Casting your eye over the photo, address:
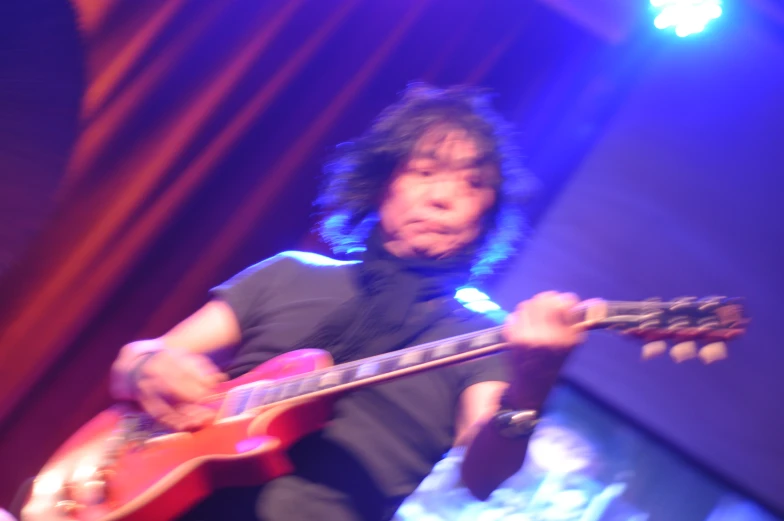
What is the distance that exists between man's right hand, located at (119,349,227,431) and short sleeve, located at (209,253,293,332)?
0.13m

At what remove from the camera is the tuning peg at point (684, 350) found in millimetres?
621

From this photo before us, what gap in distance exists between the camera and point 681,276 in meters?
1.30

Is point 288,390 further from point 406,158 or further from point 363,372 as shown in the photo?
point 406,158

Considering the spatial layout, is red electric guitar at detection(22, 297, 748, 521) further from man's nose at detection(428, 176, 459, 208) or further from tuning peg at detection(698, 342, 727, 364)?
man's nose at detection(428, 176, 459, 208)

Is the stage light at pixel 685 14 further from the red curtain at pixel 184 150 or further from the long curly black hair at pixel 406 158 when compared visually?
the long curly black hair at pixel 406 158

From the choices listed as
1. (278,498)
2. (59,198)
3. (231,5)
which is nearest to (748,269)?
(278,498)

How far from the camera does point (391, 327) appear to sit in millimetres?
802

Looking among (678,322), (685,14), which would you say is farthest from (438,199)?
(685,14)

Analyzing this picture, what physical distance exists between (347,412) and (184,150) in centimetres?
68

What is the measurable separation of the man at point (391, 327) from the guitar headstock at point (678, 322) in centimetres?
5

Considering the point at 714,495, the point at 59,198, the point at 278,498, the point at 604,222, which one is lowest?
the point at 714,495

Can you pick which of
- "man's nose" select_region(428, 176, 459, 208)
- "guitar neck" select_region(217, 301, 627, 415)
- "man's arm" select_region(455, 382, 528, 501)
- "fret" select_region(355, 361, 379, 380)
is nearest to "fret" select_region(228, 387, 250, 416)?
"guitar neck" select_region(217, 301, 627, 415)

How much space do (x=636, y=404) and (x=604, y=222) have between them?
0.42 m

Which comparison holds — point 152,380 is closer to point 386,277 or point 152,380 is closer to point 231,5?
point 386,277
